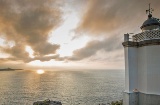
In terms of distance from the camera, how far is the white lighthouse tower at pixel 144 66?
42.0 ft

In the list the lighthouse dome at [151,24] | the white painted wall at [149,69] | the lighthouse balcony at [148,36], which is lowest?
the white painted wall at [149,69]

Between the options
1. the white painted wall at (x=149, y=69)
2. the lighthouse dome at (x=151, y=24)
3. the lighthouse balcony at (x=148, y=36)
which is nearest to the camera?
the white painted wall at (x=149, y=69)

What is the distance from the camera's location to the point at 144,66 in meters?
13.3

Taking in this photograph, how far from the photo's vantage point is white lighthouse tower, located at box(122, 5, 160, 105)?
42.0 ft

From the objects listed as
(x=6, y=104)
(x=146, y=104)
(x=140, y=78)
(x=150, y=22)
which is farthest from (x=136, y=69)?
(x=6, y=104)

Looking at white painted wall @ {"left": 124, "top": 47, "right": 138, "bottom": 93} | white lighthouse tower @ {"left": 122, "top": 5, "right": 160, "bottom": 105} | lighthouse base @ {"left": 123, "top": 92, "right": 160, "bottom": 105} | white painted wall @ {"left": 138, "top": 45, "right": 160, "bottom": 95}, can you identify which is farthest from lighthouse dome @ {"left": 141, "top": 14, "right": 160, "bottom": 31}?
lighthouse base @ {"left": 123, "top": 92, "right": 160, "bottom": 105}

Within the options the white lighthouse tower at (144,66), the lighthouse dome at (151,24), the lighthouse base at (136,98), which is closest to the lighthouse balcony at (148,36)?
the white lighthouse tower at (144,66)

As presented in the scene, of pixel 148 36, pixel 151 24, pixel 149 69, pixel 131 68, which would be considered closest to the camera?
pixel 149 69

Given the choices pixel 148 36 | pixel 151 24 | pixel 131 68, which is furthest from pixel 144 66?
pixel 151 24

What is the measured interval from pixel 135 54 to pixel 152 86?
272cm

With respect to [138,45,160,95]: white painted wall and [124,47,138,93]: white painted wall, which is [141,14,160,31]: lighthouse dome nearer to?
[138,45,160,95]: white painted wall

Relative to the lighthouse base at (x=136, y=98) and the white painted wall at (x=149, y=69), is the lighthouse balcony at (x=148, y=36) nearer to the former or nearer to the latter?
the white painted wall at (x=149, y=69)

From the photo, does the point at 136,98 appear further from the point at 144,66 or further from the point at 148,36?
the point at 148,36

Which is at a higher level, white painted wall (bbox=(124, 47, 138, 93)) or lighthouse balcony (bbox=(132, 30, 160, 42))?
lighthouse balcony (bbox=(132, 30, 160, 42))
